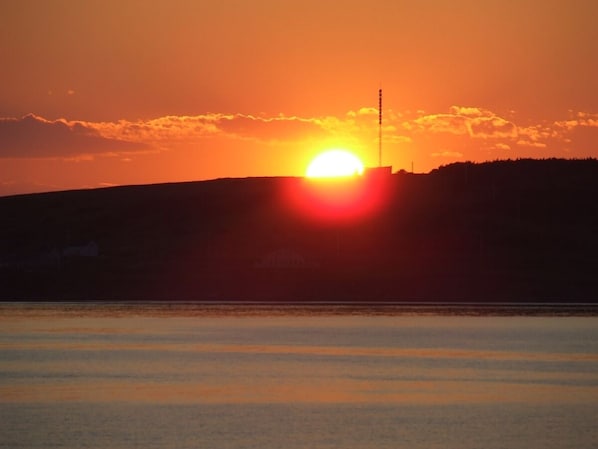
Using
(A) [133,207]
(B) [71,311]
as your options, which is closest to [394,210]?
(A) [133,207]

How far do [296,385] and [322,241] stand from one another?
341 ft

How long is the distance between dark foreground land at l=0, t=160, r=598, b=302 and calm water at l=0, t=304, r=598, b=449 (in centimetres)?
3479

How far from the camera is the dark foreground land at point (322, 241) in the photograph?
12938 cm

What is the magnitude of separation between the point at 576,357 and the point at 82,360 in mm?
25752

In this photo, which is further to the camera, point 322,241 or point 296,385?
point 322,241

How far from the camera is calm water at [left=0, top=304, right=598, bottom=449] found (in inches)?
1668

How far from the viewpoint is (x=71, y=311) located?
111312 millimetres

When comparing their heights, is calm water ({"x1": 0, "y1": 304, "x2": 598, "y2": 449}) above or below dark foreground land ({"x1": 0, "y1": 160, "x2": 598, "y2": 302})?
below

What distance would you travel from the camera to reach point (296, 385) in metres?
54.8

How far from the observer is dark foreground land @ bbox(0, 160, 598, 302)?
129 metres

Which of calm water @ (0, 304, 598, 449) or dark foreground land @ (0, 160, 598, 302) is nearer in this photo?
calm water @ (0, 304, 598, 449)

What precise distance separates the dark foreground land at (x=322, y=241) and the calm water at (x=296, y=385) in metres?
34.8

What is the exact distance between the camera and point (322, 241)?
15862 cm

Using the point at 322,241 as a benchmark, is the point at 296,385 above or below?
below
